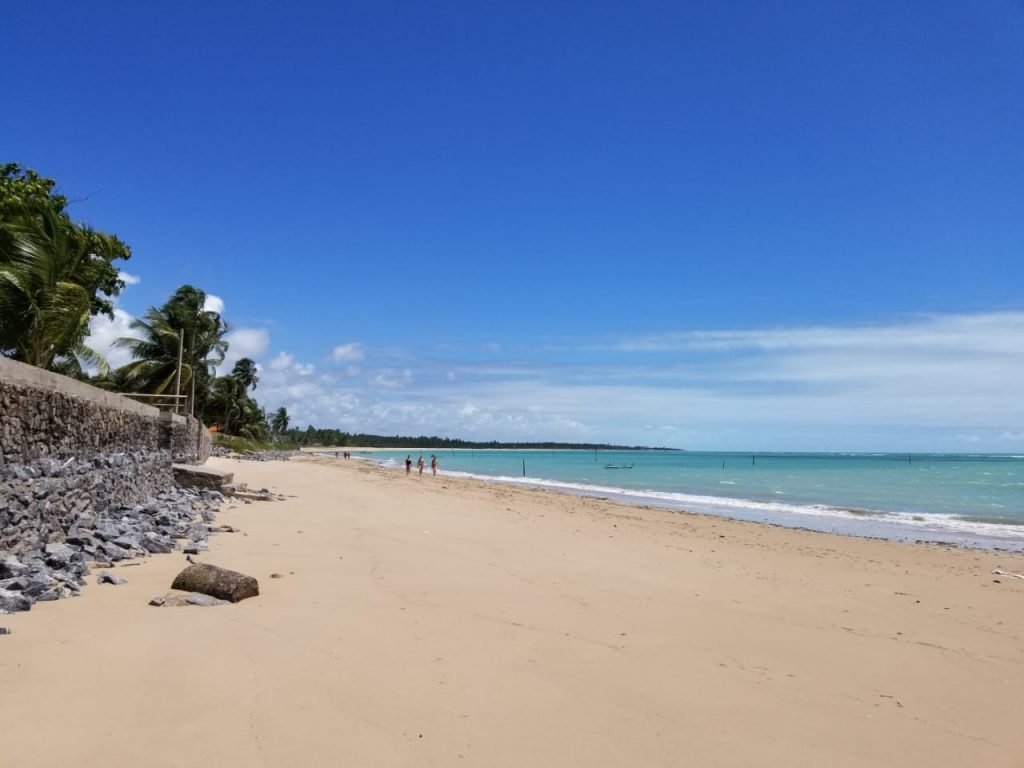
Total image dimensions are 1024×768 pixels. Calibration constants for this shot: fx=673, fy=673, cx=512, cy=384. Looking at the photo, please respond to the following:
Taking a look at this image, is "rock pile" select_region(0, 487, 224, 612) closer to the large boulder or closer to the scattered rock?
the scattered rock

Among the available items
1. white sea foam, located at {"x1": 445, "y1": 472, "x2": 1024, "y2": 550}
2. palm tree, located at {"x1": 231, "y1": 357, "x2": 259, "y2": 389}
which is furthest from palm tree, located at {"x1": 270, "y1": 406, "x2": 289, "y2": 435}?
white sea foam, located at {"x1": 445, "y1": 472, "x2": 1024, "y2": 550}

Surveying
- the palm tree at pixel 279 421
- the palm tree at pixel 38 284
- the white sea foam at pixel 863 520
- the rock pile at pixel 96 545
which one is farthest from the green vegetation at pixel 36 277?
the palm tree at pixel 279 421

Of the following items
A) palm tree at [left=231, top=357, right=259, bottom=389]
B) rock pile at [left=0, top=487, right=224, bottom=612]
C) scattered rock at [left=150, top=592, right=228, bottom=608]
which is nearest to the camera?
rock pile at [left=0, top=487, right=224, bottom=612]

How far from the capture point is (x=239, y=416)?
64.4 m

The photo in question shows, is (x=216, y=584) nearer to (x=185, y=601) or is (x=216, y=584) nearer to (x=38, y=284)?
(x=185, y=601)

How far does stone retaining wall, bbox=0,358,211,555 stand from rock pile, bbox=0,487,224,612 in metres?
0.15

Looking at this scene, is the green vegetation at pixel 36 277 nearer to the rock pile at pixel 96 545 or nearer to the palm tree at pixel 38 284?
the palm tree at pixel 38 284

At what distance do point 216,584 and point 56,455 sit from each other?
9.50ft

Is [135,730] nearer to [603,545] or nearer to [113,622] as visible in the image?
[113,622]

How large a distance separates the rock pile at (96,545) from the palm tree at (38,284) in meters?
3.25

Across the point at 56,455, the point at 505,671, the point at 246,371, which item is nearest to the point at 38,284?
the point at 56,455

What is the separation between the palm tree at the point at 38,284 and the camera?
10328 millimetres

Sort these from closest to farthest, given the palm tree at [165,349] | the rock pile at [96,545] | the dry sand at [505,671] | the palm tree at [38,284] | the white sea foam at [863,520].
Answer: the dry sand at [505,671] < the rock pile at [96,545] < the palm tree at [38,284] < the white sea foam at [863,520] < the palm tree at [165,349]

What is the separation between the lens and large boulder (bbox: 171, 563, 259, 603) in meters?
5.99
